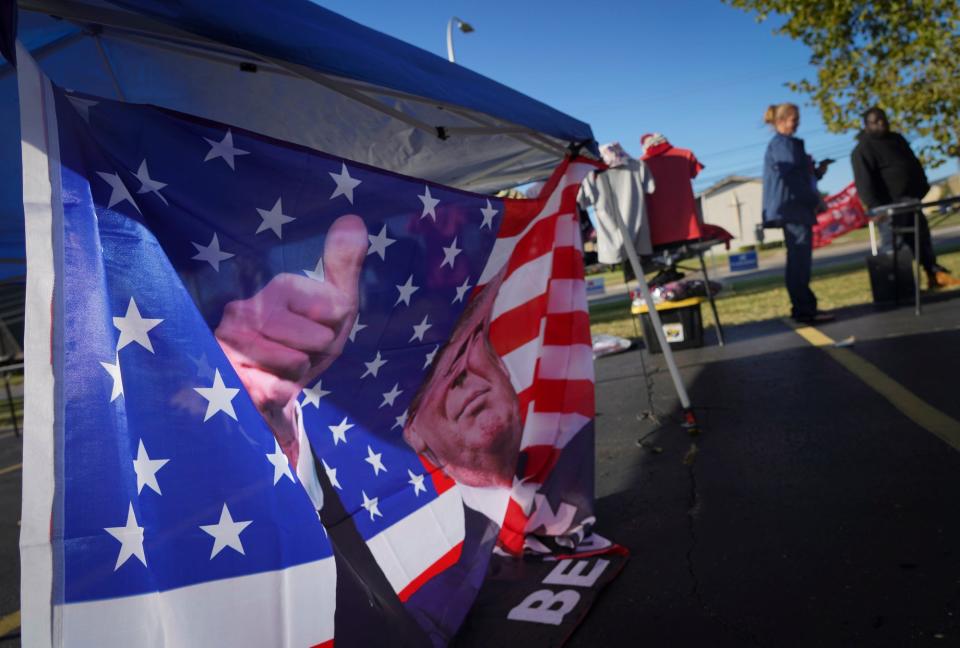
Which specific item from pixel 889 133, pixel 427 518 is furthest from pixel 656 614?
pixel 889 133

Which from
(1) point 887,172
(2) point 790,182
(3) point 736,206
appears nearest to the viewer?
(2) point 790,182

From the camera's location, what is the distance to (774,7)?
11664 mm

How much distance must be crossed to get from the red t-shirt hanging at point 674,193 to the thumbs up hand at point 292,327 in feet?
14.8

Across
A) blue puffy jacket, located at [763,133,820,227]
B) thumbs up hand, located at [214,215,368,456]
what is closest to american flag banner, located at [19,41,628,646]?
thumbs up hand, located at [214,215,368,456]

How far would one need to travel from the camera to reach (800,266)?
306 inches

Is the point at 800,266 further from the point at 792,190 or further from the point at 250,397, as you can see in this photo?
the point at 250,397

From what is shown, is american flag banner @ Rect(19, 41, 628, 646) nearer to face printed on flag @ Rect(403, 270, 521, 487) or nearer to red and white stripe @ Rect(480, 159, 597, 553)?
face printed on flag @ Rect(403, 270, 521, 487)

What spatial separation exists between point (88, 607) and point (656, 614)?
1690 millimetres

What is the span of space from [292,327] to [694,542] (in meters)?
1.80

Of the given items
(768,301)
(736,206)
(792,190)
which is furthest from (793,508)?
(736,206)

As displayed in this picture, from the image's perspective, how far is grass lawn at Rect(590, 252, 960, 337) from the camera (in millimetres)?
9375

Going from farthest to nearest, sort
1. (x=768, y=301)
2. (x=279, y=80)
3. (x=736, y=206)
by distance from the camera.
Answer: (x=736, y=206), (x=768, y=301), (x=279, y=80)

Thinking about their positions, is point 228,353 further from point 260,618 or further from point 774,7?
point 774,7

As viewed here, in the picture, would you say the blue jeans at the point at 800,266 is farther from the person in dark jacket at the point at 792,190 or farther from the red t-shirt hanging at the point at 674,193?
the red t-shirt hanging at the point at 674,193
